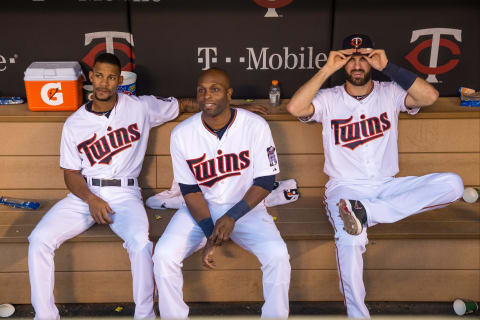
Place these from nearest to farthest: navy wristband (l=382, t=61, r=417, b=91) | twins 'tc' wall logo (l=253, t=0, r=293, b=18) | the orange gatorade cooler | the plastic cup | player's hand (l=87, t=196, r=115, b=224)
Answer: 1. player's hand (l=87, t=196, r=115, b=224)
2. navy wristband (l=382, t=61, r=417, b=91)
3. the orange gatorade cooler
4. the plastic cup
5. twins 'tc' wall logo (l=253, t=0, r=293, b=18)

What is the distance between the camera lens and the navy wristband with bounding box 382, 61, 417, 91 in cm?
389

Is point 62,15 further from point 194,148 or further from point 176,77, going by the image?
point 194,148

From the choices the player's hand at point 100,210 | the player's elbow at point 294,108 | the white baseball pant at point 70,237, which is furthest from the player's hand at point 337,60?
the player's hand at point 100,210

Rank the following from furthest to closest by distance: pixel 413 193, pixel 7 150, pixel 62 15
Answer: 1. pixel 62 15
2. pixel 7 150
3. pixel 413 193

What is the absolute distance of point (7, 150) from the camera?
4312 mm

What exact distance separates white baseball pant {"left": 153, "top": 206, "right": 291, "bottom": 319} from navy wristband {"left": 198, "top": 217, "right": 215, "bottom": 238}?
0.09m

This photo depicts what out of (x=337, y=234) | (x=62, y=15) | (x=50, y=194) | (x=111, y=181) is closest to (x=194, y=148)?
(x=111, y=181)

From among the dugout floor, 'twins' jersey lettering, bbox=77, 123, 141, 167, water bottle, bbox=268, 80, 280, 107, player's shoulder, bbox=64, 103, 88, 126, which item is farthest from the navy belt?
water bottle, bbox=268, 80, 280, 107

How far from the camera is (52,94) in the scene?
14.3 ft

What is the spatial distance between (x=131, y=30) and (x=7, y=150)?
133 centimetres

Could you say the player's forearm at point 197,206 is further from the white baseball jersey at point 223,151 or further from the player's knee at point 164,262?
the player's knee at point 164,262

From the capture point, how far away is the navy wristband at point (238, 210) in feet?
11.7

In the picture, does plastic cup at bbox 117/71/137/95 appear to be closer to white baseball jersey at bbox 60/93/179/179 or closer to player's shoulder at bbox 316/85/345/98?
white baseball jersey at bbox 60/93/179/179

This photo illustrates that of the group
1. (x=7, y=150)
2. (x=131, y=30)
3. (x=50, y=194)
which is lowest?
(x=50, y=194)
